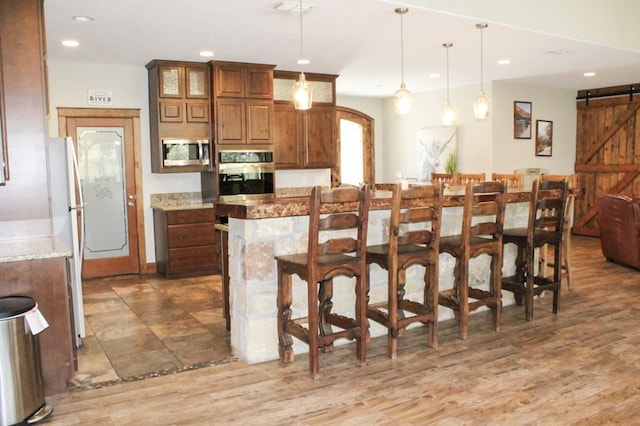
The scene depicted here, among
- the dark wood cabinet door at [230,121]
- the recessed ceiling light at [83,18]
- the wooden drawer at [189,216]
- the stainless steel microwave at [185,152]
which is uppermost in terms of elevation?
the recessed ceiling light at [83,18]

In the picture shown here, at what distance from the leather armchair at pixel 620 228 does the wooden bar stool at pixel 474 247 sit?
Answer: 3.09 meters

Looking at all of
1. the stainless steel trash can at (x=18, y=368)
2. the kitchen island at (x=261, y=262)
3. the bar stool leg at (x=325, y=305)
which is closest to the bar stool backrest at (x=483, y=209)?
the kitchen island at (x=261, y=262)

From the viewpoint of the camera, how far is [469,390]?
3.12m

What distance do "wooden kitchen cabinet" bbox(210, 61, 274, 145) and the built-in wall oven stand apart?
0.16 metres

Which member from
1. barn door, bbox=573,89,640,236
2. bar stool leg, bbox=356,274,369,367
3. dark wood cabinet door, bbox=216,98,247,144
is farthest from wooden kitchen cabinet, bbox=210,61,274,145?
barn door, bbox=573,89,640,236

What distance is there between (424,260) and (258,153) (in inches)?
146

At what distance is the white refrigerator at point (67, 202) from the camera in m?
3.90

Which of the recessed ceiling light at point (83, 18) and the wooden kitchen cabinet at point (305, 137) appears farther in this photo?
the wooden kitchen cabinet at point (305, 137)

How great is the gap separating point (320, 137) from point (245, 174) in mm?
1404

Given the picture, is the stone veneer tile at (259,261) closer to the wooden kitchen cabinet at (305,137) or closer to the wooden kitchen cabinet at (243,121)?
the wooden kitchen cabinet at (243,121)

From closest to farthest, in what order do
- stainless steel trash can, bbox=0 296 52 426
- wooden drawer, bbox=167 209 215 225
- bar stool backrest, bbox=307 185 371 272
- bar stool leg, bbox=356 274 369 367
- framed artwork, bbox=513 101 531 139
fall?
stainless steel trash can, bbox=0 296 52 426 → bar stool backrest, bbox=307 185 371 272 → bar stool leg, bbox=356 274 369 367 → wooden drawer, bbox=167 209 215 225 → framed artwork, bbox=513 101 531 139

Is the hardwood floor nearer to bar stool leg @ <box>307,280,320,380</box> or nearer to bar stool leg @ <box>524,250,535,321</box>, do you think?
bar stool leg @ <box>307,280,320,380</box>

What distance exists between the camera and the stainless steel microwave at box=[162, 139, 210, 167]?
647 cm

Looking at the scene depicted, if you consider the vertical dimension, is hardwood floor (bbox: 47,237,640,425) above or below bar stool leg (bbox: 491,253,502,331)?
below
